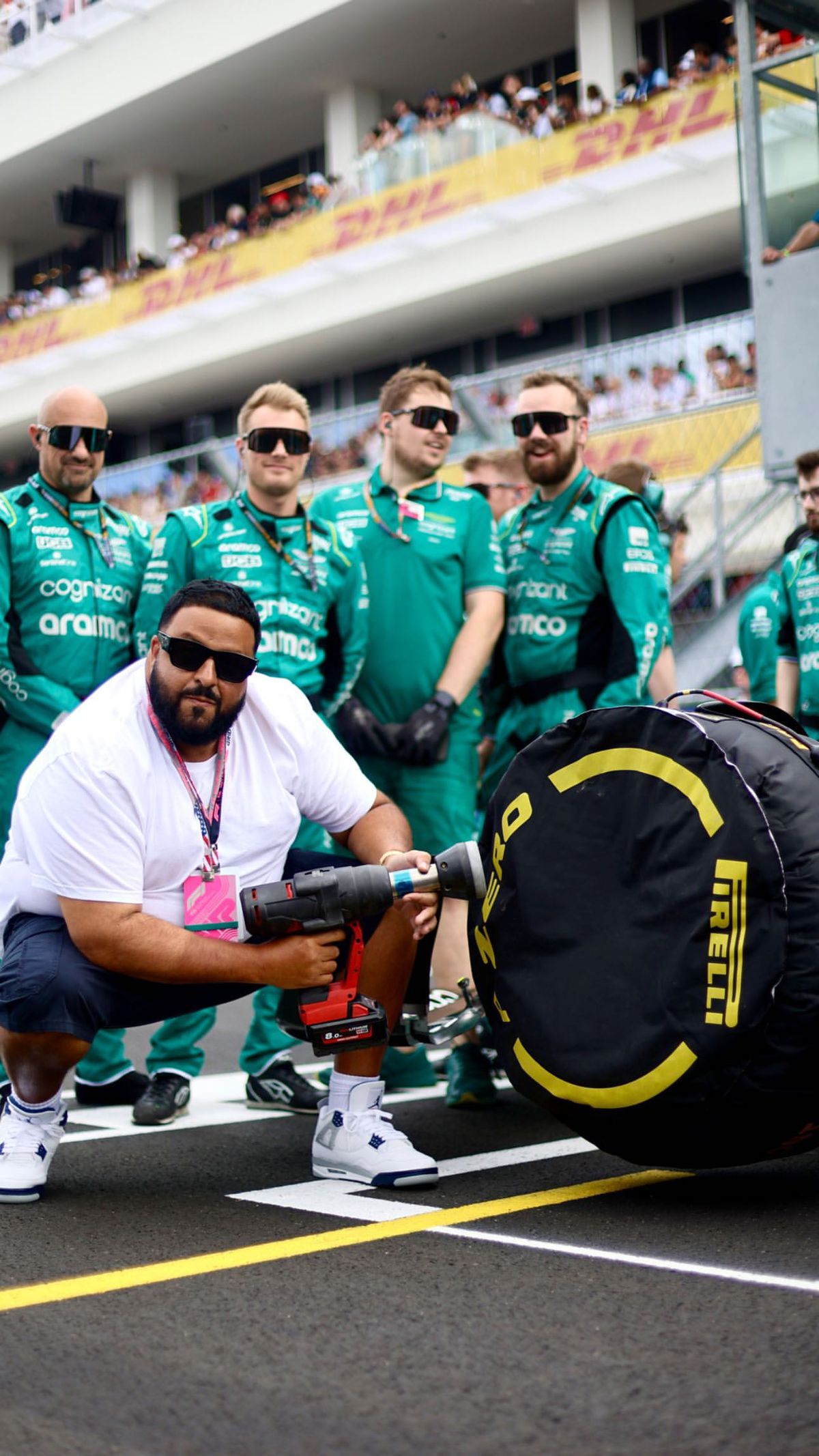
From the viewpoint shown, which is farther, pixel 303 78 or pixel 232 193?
pixel 232 193

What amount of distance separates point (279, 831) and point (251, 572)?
1.34 m

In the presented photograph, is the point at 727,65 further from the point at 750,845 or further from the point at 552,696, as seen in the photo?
the point at 750,845

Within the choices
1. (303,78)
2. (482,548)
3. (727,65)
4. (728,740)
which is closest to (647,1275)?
(728,740)

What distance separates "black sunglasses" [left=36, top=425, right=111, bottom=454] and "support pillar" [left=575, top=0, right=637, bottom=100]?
64.7 feet

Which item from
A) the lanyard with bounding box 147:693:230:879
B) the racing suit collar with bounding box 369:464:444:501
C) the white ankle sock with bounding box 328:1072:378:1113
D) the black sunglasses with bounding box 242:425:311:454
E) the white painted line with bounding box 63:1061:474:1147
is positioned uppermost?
the black sunglasses with bounding box 242:425:311:454

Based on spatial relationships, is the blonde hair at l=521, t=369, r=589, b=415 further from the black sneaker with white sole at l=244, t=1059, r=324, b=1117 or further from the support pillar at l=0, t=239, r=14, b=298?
the support pillar at l=0, t=239, r=14, b=298

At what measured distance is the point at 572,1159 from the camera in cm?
400

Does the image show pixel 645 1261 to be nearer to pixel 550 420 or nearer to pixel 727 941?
pixel 727 941

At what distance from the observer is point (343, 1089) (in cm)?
384

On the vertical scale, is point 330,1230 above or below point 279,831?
below

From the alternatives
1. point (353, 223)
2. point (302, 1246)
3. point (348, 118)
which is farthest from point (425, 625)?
point (348, 118)

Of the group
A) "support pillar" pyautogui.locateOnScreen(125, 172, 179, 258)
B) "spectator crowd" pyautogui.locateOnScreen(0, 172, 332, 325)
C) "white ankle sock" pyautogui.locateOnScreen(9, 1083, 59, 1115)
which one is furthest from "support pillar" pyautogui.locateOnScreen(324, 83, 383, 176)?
"white ankle sock" pyautogui.locateOnScreen(9, 1083, 59, 1115)

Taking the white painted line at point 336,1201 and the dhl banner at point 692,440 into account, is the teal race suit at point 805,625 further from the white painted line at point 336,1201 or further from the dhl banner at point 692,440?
the dhl banner at point 692,440

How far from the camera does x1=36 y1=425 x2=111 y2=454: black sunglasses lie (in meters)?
5.17
